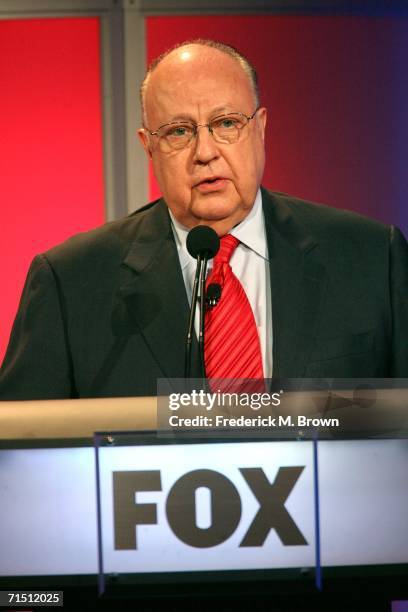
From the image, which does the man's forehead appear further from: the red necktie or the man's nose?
the red necktie

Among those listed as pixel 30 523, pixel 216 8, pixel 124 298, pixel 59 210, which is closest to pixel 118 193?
pixel 59 210

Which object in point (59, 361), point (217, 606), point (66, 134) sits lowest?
point (217, 606)

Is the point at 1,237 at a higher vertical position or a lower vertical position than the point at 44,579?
higher

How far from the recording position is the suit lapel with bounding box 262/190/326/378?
57.2 inches

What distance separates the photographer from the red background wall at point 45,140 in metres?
2.76

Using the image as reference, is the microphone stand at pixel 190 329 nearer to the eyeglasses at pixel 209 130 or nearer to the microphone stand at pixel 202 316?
the microphone stand at pixel 202 316

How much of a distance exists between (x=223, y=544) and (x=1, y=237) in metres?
2.05

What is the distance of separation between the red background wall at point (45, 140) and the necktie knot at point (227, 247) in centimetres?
125

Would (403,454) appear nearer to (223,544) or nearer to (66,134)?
(223,544)

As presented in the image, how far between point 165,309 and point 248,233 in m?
0.24

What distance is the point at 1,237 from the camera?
110 inches

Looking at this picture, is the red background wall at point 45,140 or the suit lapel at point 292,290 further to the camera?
→ the red background wall at point 45,140

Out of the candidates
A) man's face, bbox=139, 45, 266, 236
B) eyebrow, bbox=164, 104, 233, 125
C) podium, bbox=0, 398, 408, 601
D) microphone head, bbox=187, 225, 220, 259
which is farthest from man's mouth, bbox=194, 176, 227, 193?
podium, bbox=0, 398, 408, 601

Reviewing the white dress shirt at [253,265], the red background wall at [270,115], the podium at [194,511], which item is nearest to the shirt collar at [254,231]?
the white dress shirt at [253,265]
